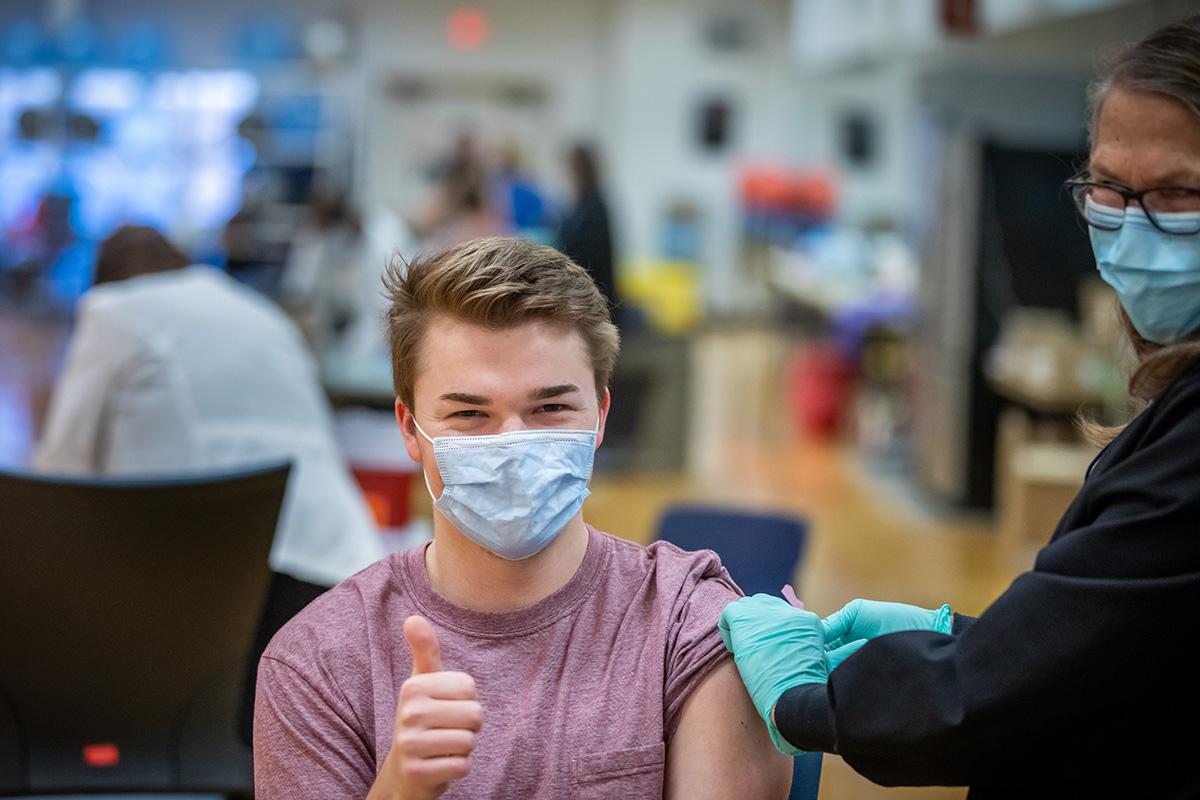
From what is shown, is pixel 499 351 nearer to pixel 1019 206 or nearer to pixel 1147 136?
pixel 1147 136

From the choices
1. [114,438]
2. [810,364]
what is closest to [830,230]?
[810,364]

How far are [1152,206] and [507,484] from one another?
2.13 ft

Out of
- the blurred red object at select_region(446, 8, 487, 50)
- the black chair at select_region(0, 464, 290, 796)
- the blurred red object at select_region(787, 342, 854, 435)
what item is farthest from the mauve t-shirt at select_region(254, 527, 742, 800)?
the blurred red object at select_region(446, 8, 487, 50)

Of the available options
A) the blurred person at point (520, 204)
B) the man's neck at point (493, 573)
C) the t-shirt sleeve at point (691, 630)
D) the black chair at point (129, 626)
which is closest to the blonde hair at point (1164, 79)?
the t-shirt sleeve at point (691, 630)

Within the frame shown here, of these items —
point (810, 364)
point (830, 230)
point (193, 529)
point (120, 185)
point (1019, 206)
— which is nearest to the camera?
point (193, 529)

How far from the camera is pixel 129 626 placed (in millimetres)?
1768

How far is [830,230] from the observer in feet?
40.4

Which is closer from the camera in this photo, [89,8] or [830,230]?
[830,230]

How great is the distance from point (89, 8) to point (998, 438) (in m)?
13.1

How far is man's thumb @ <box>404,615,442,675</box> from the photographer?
99cm

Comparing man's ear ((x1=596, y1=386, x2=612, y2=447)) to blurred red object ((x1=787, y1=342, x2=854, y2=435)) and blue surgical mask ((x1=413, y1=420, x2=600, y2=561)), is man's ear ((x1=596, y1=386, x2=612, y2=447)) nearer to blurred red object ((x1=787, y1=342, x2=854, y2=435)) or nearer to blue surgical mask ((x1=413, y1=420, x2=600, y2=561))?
blue surgical mask ((x1=413, y1=420, x2=600, y2=561))

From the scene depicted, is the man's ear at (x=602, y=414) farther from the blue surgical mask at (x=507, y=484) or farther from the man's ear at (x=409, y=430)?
the man's ear at (x=409, y=430)

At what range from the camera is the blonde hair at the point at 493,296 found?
1151 mm

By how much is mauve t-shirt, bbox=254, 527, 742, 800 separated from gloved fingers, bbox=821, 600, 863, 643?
4.1 inches
